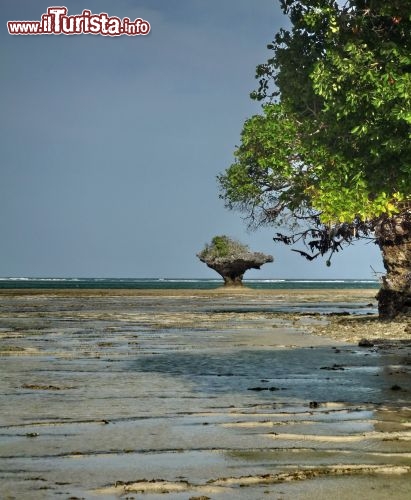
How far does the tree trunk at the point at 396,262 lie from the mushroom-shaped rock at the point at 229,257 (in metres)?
64.7

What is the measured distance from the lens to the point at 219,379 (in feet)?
49.0

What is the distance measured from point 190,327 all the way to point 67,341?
7805mm

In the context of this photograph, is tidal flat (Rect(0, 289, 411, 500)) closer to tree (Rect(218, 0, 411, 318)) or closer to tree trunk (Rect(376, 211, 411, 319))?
tree (Rect(218, 0, 411, 318))

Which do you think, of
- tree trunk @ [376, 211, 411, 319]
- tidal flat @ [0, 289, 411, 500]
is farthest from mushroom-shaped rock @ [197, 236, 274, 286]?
tidal flat @ [0, 289, 411, 500]

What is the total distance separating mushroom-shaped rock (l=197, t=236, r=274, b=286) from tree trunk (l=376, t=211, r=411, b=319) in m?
64.7

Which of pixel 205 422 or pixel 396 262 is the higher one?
pixel 396 262

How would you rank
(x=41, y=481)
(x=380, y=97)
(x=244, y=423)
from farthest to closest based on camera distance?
1. (x=380, y=97)
2. (x=244, y=423)
3. (x=41, y=481)

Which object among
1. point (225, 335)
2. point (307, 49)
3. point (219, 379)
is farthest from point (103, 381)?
point (225, 335)

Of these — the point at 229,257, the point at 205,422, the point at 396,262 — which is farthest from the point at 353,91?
the point at 229,257

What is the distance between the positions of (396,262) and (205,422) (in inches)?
821

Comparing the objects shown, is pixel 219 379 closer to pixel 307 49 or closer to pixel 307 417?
pixel 307 417

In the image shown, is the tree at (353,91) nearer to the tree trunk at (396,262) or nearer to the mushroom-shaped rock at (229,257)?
the tree trunk at (396,262)

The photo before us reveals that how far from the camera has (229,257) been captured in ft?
314

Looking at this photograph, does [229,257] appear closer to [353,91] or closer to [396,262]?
[396,262]
